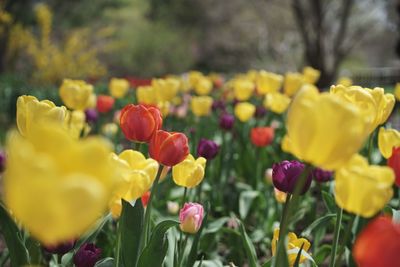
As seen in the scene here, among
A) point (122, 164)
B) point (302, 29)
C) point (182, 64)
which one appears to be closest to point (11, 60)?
point (302, 29)

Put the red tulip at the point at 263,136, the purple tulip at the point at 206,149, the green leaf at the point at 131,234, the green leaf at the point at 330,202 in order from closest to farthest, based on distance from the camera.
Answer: the green leaf at the point at 131,234, the green leaf at the point at 330,202, the purple tulip at the point at 206,149, the red tulip at the point at 263,136

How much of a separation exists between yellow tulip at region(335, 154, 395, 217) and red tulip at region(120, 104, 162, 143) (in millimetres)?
530

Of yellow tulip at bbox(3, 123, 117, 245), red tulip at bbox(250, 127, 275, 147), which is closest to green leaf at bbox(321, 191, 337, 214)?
red tulip at bbox(250, 127, 275, 147)

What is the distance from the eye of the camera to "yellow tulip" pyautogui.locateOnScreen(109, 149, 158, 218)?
94cm

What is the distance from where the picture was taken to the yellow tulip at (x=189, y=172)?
4.16 ft

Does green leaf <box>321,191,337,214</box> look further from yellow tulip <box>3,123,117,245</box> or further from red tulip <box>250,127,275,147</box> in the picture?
yellow tulip <box>3,123,117,245</box>

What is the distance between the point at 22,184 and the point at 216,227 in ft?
4.71

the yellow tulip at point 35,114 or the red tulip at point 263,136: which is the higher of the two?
the yellow tulip at point 35,114

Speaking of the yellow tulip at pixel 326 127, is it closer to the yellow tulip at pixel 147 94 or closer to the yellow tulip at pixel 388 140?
the yellow tulip at pixel 388 140

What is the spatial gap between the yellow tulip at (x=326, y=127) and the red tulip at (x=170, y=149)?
0.44 m

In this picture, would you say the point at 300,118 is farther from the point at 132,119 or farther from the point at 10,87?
the point at 10,87

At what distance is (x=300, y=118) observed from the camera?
707 mm

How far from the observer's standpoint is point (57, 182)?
493 mm

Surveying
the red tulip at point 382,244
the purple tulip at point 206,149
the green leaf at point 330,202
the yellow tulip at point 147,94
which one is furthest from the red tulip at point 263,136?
the red tulip at point 382,244
